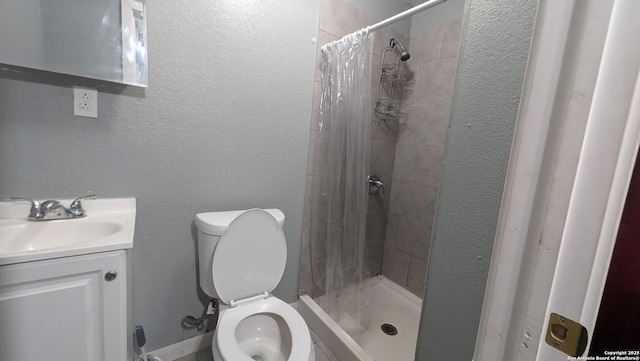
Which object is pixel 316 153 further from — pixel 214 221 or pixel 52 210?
pixel 52 210

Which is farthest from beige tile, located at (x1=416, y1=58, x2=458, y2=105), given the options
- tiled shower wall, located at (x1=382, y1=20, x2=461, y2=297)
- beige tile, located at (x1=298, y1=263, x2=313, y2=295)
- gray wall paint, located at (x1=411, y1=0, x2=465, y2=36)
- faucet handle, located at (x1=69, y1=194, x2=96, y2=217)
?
faucet handle, located at (x1=69, y1=194, x2=96, y2=217)

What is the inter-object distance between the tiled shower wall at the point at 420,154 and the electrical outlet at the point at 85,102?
6.18 ft

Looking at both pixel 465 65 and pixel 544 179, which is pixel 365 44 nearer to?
pixel 465 65

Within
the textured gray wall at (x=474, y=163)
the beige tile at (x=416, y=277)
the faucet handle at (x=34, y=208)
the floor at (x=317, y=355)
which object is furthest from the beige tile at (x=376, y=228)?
the faucet handle at (x=34, y=208)

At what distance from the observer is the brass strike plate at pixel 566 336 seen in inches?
13.2

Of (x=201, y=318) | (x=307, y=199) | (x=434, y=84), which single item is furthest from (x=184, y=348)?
(x=434, y=84)

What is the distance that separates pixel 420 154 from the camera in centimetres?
194

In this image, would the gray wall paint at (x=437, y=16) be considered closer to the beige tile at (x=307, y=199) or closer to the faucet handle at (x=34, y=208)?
the beige tile at (x=307, y=199)

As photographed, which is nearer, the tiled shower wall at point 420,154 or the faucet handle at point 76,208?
the faucet handle at point 76,208

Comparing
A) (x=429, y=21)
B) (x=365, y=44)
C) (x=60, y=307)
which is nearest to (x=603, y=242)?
(x=60, y=307)

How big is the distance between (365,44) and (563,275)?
1436 mm

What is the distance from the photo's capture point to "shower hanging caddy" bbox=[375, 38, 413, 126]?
1.92 meters

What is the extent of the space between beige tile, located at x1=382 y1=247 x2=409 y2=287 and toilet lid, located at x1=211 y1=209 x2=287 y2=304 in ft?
3.67

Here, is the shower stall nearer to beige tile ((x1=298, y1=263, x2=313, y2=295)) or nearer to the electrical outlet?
beige tile ((x1=298, y1=263, x2=313, y2=295))
